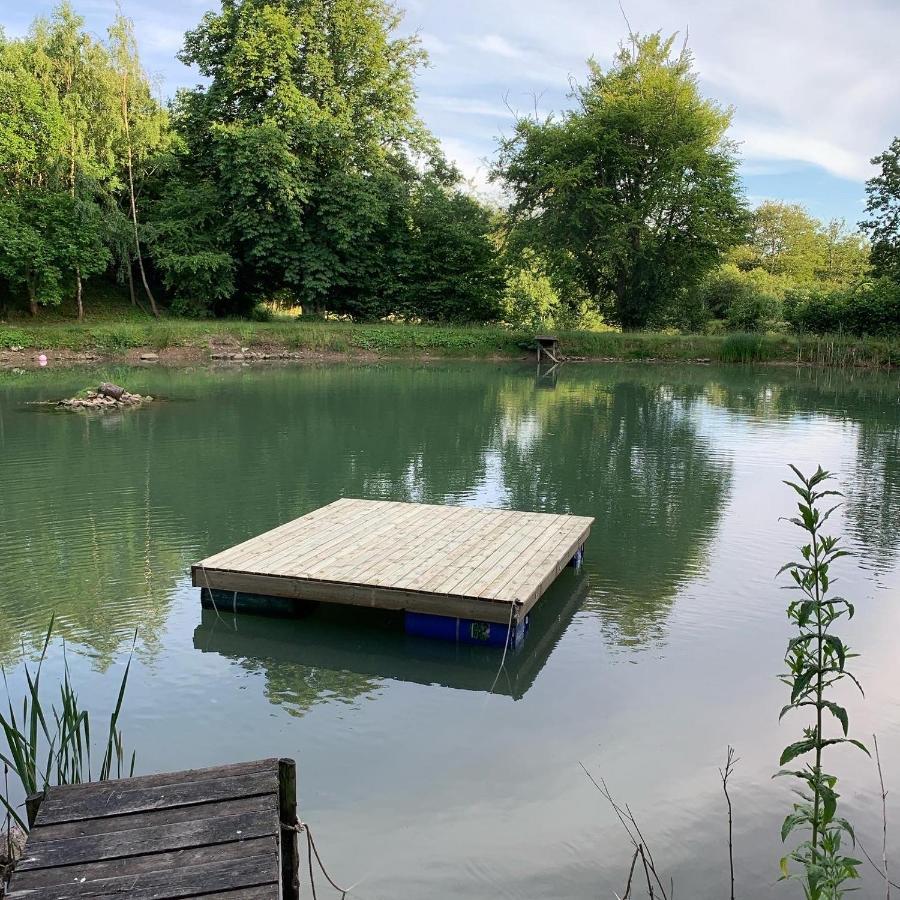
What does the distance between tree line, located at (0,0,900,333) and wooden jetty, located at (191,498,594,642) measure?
26330mm

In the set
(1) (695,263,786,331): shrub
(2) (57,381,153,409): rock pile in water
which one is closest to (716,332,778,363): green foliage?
(1) (695,263,786,331): shrub

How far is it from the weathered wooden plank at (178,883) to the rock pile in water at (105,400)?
16834 mm

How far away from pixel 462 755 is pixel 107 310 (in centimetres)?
3317

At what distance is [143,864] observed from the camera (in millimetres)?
2645

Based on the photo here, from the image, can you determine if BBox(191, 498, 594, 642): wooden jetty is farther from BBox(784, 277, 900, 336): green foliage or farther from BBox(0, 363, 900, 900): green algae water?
BBox(784, 277, 900, 336): green foliage

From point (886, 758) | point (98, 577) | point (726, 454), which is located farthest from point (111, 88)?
point (886, 758)

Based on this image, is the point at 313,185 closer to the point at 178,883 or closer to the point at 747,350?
the point at 747,350

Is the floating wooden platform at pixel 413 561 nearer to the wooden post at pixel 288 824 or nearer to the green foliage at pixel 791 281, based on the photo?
the wooden post at pixel 288 824

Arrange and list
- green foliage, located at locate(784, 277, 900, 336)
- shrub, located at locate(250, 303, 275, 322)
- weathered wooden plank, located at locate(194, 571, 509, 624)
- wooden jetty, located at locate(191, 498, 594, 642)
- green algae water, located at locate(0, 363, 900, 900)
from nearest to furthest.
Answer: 1. green algae water, located at locate(0, 363, 900, 900)
2. weathered wooden plank, located at locate(194, 571, 509, 624)
3. wooden jetty, located at locate(191, 498, 594, 642)
4. green foliage, located at locate(784, 277, 900, 336)
5. shrub, located at locate(250, 303, 275, 322)

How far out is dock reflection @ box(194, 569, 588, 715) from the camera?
5883mm

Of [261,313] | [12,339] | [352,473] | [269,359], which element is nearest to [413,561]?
[352,473]

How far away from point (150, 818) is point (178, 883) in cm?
33

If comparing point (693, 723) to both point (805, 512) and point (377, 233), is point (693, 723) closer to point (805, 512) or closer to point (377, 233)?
point (805, 512)

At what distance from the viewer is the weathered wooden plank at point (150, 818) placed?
9.15ft
